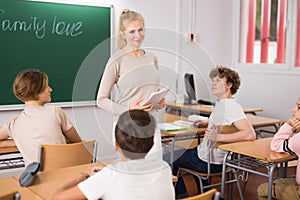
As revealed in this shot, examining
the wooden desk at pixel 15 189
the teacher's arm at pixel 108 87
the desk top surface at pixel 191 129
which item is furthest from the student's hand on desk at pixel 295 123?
the wooden desk at pixel 15 189

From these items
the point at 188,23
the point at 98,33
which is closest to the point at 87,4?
the point at 98,33

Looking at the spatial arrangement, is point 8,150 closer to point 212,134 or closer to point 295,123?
point 212,134

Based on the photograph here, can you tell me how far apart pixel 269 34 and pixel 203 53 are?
1.28 m

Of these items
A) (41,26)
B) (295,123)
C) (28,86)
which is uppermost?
(41,26)

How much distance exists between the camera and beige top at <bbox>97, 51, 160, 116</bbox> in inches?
86.4

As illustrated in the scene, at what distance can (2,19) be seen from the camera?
385 centimetres

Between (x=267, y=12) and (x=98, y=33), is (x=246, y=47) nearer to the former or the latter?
(x=267, y=12)

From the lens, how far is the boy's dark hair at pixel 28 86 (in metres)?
2.33

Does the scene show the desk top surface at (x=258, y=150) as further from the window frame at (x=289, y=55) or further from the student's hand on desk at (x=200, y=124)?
the window frame at (x=289, y=55)

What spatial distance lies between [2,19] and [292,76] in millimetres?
3427

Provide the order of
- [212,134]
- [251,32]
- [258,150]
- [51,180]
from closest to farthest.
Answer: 1. [51,180]
2. [258,150]
3. [212,134]
4. [251,32]

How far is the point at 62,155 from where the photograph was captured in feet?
7.26

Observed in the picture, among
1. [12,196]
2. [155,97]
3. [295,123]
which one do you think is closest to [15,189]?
[12,196]

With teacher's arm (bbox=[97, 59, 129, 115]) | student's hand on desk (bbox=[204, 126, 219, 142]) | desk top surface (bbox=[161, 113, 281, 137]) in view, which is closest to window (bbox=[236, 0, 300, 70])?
desk top surface (bbox=[161, 113, 281, 137])
